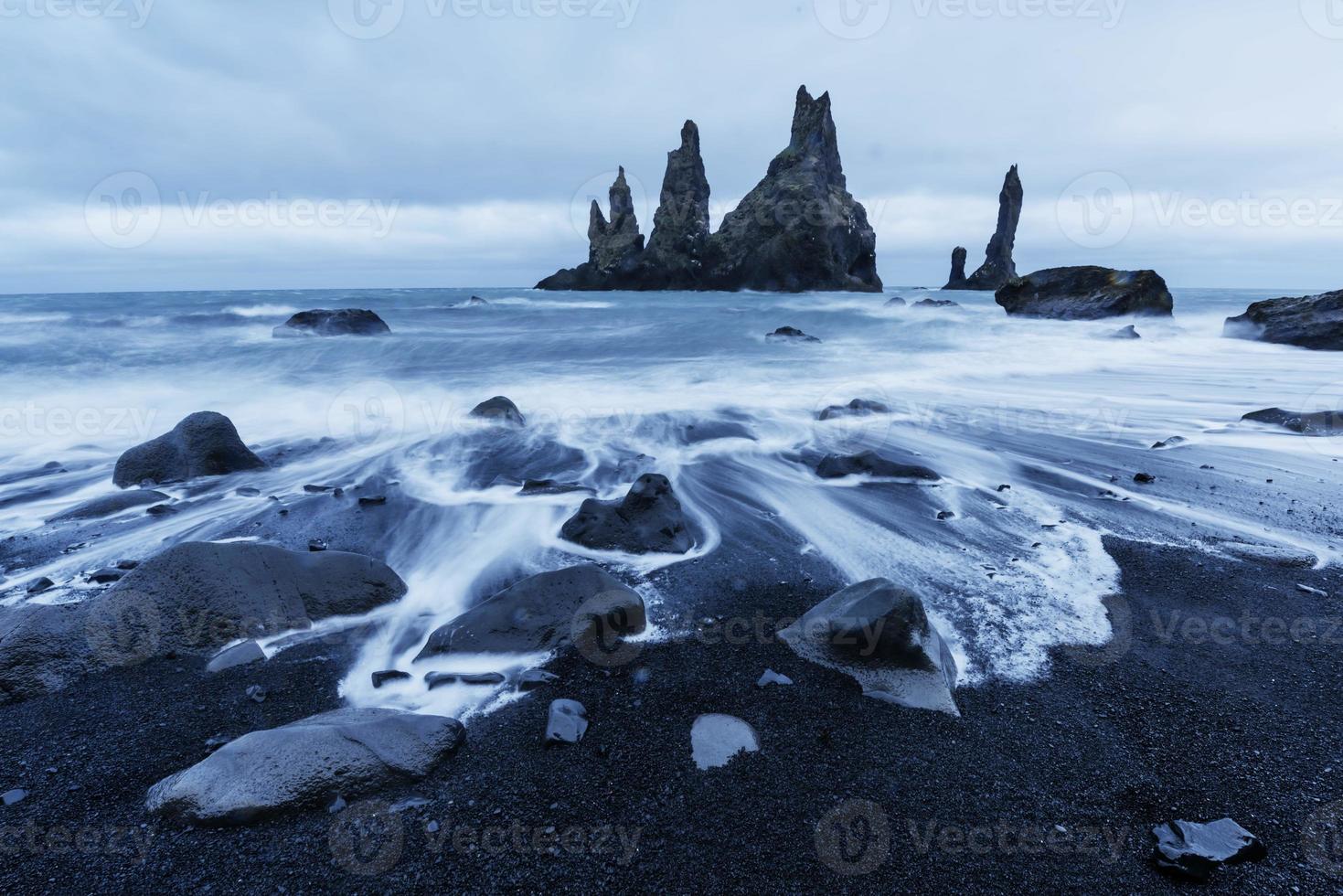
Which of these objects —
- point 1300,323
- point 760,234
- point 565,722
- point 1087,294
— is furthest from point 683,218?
point 565,722

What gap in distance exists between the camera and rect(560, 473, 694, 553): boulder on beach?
5.12 metres

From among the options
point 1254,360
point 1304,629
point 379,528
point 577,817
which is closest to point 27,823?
point 577,817

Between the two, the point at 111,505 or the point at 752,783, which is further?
the point at 111,505

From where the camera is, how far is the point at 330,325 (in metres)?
22.0

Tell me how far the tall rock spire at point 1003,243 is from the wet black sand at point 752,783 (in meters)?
81.2

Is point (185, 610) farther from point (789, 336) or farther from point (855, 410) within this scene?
point (789, 336)

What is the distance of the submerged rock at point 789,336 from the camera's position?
2202 cm

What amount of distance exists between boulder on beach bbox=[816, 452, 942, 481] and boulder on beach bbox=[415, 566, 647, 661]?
3.52 metres

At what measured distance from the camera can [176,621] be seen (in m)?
3.75

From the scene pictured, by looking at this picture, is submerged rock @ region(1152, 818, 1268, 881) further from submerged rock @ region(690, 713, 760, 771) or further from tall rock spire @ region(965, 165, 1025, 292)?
tall rock spire @ region(965, 165, 1025, 292)

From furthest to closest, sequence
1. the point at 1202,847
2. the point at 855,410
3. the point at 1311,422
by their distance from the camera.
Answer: the point at 855,410 → the point at 1311,422 → the point at 1202,847

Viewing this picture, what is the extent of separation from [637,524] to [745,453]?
336 cm

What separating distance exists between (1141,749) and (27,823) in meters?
4.72

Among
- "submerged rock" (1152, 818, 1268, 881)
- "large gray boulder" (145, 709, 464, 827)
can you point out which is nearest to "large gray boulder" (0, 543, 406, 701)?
"large gray boulder" (145, 709, 464, 827)
